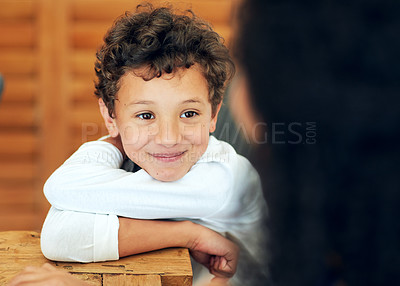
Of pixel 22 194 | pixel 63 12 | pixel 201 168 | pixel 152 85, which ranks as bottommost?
pixel 22 194

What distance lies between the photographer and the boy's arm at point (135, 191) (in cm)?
66

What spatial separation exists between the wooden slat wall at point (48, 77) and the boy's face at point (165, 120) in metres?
1.42

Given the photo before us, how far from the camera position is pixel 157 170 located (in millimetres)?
695

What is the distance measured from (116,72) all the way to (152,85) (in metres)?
0.10

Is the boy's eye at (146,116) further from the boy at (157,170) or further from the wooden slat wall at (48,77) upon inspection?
the wooden slat wall at (48,77)

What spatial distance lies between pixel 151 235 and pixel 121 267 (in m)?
0.06

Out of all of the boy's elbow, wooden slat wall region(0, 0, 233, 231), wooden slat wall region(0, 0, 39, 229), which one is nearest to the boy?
the boy's elbow

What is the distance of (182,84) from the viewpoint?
68 centimetres

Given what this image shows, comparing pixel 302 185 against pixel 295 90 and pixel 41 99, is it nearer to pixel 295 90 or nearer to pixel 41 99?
pixel 295 90

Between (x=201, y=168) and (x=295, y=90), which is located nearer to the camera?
(x=295, y=90)

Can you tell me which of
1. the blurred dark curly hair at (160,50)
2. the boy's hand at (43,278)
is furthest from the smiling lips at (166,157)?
the boy's hand at (43,278)

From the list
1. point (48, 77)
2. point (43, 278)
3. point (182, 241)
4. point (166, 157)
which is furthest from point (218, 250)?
point (48, 77)

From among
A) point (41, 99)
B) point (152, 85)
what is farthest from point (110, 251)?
point (41, 99)

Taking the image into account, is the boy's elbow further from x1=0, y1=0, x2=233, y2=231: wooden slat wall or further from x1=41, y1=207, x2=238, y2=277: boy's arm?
x1=0, y1=0, x2=233, y2=231: wooden slat wall
